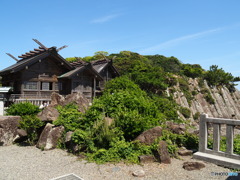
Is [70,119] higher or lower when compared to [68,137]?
higher

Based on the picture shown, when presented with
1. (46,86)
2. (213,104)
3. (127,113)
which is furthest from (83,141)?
(213,104)

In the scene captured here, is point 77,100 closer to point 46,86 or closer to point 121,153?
point 121,153

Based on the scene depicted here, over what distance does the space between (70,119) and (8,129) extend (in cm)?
315

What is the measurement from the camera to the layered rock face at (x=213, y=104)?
29.5 meters

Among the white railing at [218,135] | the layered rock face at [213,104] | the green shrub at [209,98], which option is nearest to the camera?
the white railing at [218,135]

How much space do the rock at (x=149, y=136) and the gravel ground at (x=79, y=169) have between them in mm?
1076

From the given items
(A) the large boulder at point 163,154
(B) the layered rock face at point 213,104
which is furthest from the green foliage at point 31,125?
(B) the layered rock face at point 213,104

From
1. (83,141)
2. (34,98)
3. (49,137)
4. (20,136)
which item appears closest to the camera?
(83,141)

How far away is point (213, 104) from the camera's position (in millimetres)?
34469

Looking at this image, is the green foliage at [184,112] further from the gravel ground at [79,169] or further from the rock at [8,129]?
the rock at [8,129]

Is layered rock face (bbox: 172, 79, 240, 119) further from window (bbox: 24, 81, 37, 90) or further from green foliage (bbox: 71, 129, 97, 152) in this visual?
green foliage (bbox: 71, 129, 97, 152)

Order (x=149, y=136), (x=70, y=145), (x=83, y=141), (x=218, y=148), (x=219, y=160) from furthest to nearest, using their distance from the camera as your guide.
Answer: (x=70, y=145), (x=83, y=141), (x=149, y=136), (x=218, y=148), (x=219, y=160)

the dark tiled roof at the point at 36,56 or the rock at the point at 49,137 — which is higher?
the dark tiled roof at the point at 36,56

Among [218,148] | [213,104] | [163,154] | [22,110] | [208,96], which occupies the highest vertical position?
[208,96]
